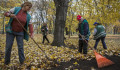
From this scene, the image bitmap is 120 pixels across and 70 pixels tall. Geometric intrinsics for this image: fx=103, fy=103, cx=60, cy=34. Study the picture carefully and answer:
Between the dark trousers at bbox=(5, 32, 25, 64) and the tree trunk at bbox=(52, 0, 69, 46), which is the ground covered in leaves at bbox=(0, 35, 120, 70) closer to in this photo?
the dark trousers at bbox=(5, 32, 25, 64)

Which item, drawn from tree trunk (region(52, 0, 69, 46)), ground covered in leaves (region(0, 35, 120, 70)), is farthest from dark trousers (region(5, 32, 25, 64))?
tree trunk (region(52, 0, 69, 46))

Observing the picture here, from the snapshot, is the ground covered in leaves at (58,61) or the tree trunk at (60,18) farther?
the tree trunk at (60,18)

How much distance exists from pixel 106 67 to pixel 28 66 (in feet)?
7.68

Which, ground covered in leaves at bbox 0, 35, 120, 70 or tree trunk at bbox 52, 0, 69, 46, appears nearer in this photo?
ground covered in leaves at bbox 0, 35, 120, 70

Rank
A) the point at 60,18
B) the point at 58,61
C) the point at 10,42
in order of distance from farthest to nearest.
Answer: the point at 60,18 → the point at 58,61 → the point at 10,42

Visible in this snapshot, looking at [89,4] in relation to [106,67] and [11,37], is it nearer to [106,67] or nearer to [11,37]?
[106,67]

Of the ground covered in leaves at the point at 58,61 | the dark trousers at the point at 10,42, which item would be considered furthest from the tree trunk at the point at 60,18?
the dark trousers at the point at 10,42

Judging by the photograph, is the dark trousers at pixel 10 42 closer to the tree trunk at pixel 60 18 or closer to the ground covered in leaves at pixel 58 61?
the ground covered in leaves at pixel 58 61

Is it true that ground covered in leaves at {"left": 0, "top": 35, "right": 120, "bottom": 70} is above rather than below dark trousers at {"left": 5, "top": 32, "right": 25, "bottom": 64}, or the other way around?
below

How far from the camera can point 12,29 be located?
3006mm

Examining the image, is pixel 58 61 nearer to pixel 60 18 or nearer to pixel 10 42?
pixel 10 42

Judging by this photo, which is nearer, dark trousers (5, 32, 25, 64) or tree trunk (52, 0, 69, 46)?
dark trousers (5, 32, 25, 64)

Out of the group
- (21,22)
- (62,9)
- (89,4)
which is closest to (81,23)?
(62,9)

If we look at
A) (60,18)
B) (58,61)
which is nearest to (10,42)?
(58,61)
